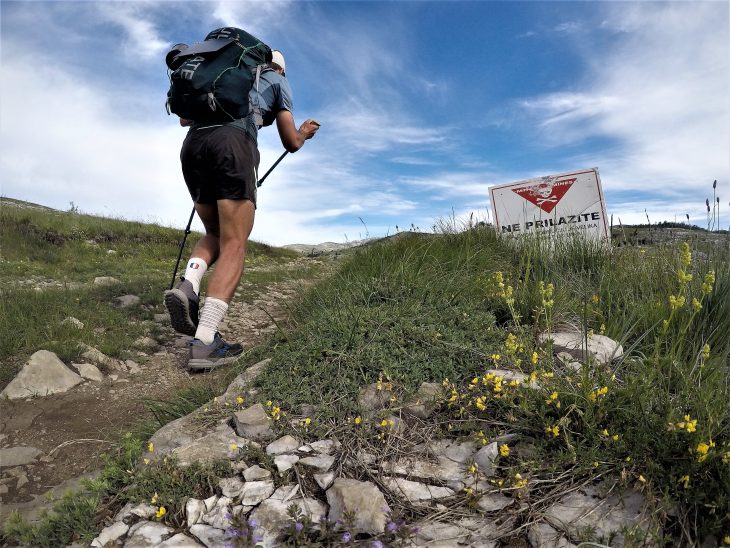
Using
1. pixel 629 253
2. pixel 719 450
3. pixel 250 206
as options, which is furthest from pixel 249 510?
pixel 629 253

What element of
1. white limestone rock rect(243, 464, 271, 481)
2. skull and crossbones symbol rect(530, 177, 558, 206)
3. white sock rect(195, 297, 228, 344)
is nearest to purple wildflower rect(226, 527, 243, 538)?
white limestone rock rect(243, 464, 271, 481)

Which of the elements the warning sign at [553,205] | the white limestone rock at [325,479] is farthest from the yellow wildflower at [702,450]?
the warning sign at [553,205]

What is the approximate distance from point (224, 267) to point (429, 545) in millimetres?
2831

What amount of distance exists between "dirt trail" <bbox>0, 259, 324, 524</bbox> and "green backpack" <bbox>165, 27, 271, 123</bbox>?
1.72 metres

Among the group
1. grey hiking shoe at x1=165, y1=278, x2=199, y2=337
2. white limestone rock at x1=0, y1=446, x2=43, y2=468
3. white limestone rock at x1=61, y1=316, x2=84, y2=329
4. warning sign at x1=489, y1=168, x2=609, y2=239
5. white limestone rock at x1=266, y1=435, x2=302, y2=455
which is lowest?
white limestone rock at x1=0, y1=446, x2=43, y2=468

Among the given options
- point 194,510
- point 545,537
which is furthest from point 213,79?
point 545,537

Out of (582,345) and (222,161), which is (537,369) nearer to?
(582,345)

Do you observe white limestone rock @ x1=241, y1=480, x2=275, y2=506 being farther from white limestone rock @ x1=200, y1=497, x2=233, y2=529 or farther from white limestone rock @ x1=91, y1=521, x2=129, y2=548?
white limestone rock @ x1=91, y1=521, x2=129, y2=548

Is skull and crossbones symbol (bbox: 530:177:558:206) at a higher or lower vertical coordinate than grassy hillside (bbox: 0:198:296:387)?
higher

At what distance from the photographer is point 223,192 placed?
3955mm

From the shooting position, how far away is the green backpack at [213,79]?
3.77 metres

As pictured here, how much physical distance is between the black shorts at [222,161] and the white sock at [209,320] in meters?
0.87

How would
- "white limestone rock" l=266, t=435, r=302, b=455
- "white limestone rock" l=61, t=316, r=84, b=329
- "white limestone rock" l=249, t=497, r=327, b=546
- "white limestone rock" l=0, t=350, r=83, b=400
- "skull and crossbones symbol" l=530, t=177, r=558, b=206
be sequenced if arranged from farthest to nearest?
1. "skull and crossbones symbol" l=530, t=177, r=558, b=206
2. "white limestone rock" l=61, t=316, r=84, b=329
3. "white limestone rock" l=0, t=350, r=83, b=400
4. "white limestone rock" l=266, t=435, r=302, b=455
5. "white limestone rock" l=249, t=497, r=327, b=546

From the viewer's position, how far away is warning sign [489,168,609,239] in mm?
6469
